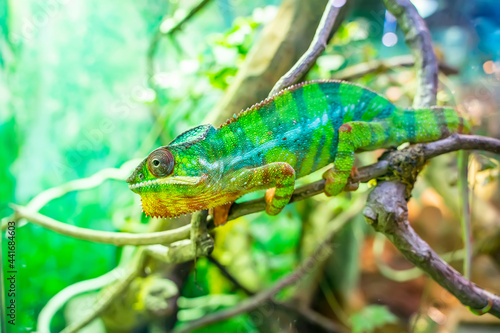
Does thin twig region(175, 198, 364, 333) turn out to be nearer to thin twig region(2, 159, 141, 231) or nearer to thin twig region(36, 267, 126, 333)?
thin twig region(36, 267, 126, 333)

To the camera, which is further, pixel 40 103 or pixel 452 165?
pixel 452 165

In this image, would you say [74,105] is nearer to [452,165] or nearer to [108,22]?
[108,22]

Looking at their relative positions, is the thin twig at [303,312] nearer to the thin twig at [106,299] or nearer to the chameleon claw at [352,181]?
the thin twig at [106,299]

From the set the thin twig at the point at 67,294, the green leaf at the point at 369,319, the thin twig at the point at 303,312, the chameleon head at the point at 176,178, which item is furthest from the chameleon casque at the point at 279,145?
the green leaf at the point at 369,319

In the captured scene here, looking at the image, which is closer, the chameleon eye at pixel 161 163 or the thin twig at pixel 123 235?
the chameleon eye at pixel 161 163

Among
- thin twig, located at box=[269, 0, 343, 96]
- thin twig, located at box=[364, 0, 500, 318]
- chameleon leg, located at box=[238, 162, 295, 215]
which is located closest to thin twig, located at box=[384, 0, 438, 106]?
thin twig, located at box=[364, 0, 500, 318]

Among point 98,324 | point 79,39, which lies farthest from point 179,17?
point 98,324

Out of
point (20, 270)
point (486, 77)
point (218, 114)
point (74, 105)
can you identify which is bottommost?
point (20, 270)
